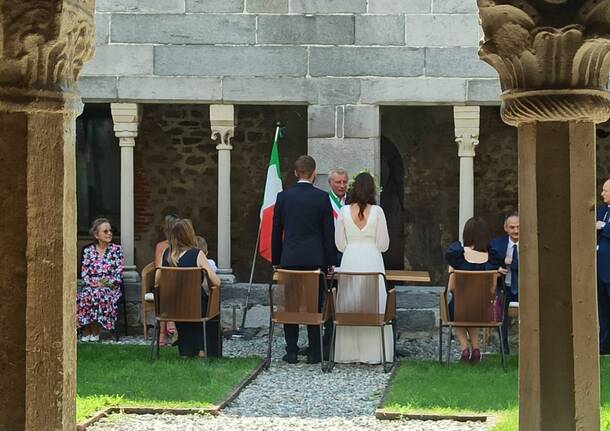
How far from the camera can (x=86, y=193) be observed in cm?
1608

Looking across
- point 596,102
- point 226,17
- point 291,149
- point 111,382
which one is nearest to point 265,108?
point 291,149

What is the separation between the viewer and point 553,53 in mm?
4895

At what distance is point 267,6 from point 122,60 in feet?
4.66

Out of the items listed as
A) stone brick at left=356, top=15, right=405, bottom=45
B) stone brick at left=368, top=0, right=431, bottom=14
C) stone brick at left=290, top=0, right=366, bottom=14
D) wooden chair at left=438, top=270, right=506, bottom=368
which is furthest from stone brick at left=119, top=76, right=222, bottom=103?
wooden chair at left=438, top=270, right=506, bottom=368

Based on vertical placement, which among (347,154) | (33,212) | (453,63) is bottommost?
(33,212)

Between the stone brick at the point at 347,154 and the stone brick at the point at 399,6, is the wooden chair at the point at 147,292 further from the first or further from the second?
the stone brick at the point at 399,6

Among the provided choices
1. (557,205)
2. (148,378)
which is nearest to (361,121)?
(148,378)

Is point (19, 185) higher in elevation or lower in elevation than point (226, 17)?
lower

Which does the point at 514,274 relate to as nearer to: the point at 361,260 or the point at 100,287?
the point at 361,260

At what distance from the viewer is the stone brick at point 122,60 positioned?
12.4 meters

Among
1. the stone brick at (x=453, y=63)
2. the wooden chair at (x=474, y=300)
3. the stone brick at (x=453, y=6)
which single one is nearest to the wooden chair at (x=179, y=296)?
the wooden chair at (x=474, y=300)

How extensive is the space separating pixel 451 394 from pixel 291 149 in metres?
7.58

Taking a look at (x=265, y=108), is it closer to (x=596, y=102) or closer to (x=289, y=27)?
(x=289, y=27)

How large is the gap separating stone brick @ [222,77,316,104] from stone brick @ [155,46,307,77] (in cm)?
6
